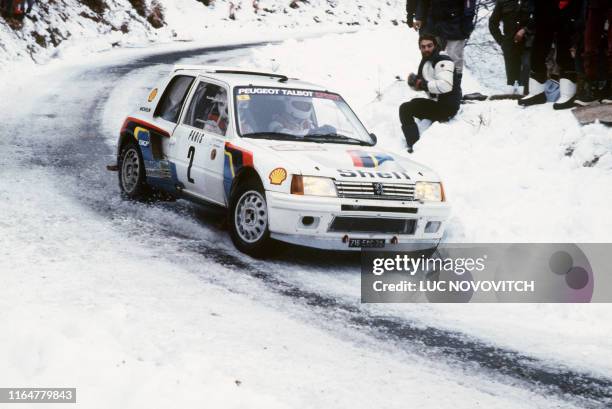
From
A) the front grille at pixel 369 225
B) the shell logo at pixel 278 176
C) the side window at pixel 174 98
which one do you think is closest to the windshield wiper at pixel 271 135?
the shell logo at pixel 278 176

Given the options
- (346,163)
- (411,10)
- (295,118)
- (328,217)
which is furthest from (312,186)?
(411,10)

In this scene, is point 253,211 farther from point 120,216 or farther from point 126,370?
point 126,370

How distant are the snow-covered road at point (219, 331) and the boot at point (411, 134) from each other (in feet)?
9.47

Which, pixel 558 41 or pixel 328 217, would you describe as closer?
pixel 328 217

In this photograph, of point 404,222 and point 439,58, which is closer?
point 404,222

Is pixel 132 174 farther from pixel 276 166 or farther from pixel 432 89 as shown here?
pixel 432 89

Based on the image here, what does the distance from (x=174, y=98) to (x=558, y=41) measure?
4.60 meters

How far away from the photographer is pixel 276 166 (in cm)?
682

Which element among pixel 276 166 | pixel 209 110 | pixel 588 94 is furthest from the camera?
pixel 588 94

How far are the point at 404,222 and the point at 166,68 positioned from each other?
13.4 m

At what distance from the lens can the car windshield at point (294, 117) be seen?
303 inches

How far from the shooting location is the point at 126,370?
4.30m

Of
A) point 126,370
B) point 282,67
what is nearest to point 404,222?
point 126,370

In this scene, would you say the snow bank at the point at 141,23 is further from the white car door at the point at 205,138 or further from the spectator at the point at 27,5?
the white car door at the point at 205,138
